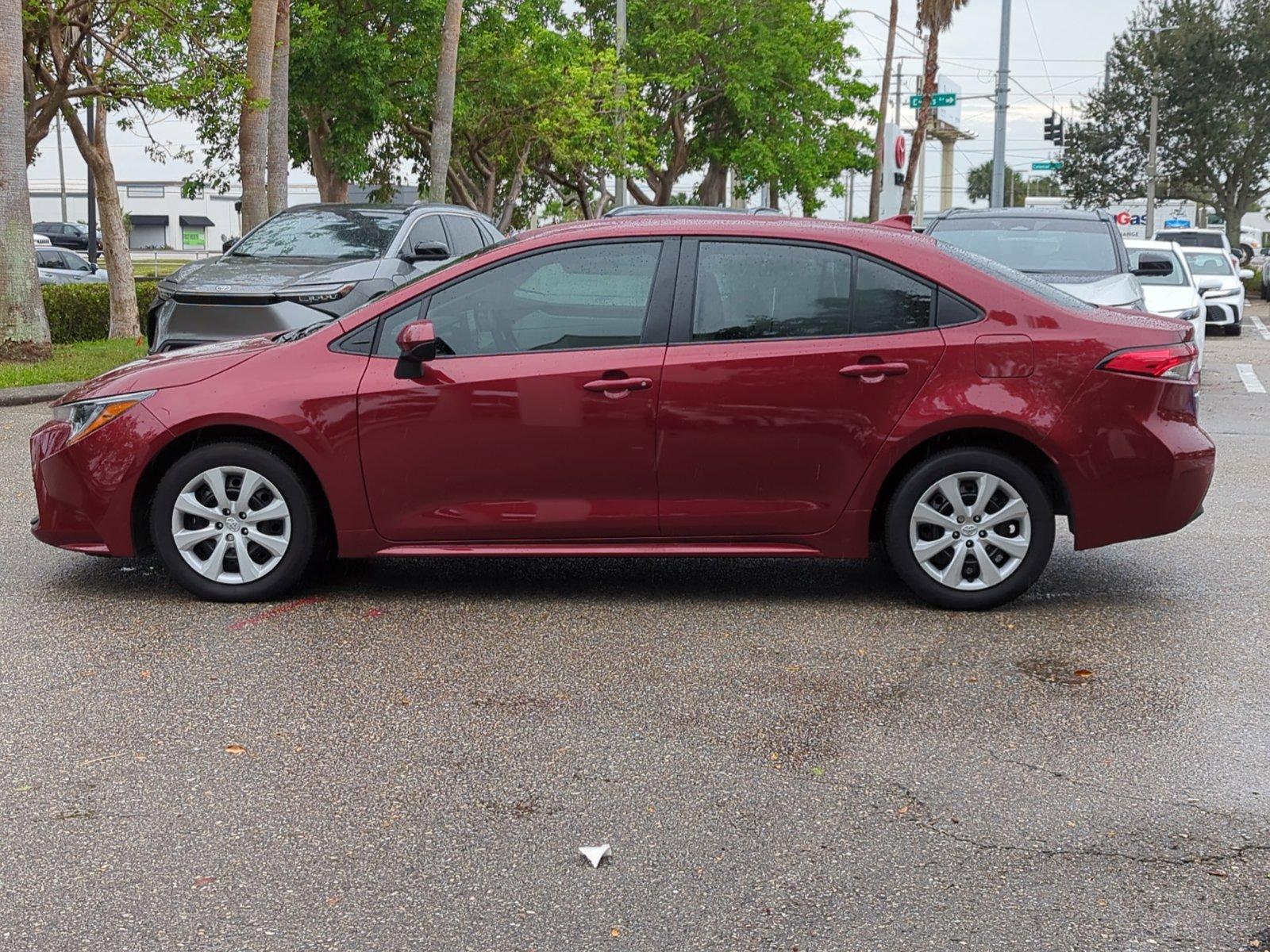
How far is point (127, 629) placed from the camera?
19.9 feet

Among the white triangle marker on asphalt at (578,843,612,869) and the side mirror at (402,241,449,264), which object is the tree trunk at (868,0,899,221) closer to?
the side mirror at (402,241,449,264)

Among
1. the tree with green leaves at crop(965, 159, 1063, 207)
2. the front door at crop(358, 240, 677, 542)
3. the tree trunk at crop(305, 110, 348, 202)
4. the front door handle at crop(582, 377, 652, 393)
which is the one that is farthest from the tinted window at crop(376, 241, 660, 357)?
the tree with green leaves at crop(965, 159, 1063, 207)

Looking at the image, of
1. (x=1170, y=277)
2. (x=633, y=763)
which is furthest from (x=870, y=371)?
(x=1170, y=277)

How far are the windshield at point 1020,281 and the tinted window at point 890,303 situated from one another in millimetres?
281

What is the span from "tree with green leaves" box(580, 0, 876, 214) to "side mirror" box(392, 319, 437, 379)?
109 ft

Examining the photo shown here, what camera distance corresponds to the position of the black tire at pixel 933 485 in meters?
6.20

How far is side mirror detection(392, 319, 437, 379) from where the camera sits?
6152 millimetres

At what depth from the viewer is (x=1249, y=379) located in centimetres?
1780

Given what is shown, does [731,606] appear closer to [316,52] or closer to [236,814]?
[236,814]

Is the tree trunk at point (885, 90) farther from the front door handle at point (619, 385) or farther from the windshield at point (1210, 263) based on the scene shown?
the front door handle at point (619, 385)

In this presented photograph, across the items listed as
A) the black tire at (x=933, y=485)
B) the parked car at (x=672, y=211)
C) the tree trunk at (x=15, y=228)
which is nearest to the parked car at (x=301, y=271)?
the parked car at (x=672, y=211)

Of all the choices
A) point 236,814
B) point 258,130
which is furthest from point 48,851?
point 258,130

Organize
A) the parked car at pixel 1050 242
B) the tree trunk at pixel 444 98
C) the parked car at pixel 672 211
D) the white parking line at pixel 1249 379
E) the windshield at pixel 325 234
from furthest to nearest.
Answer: the tree trunk at pixel 444 98
the white parking line at pixel 1249 379
the windshield at pixel 325 234
the parked car at pixel 1050 242
the parked car at pixel 672 211

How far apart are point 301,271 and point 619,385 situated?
6.89 metres
